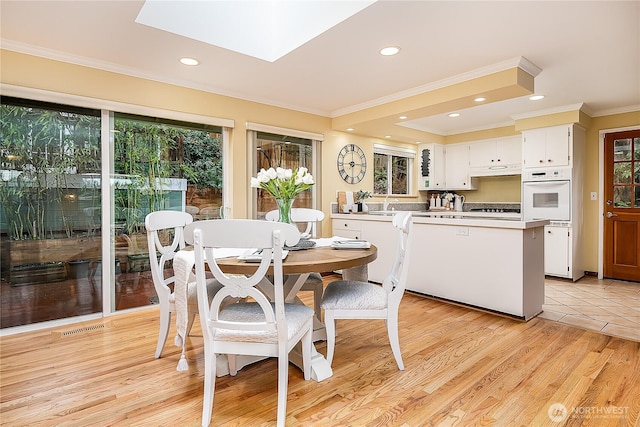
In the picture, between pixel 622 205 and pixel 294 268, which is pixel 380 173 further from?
pixel 294 268

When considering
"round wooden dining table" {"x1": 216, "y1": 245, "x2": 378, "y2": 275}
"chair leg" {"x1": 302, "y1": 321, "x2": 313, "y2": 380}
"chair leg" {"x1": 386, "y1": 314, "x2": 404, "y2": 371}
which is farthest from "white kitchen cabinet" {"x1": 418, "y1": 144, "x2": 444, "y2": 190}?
"chair leg" {"x1": 302, "y1": 321, "x2": 313, "y2": 380}

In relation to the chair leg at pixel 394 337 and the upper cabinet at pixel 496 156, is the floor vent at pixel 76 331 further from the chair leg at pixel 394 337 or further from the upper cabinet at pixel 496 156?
the upper cabinet at pixel 496 156

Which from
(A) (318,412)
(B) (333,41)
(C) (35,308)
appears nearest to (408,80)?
(B) (333,41)

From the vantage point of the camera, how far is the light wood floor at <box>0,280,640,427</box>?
68.3 inches

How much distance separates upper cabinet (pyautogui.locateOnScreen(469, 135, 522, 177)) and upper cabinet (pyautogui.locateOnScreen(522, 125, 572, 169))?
369 mm

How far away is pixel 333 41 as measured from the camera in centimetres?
265

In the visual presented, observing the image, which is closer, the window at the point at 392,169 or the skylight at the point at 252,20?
the skylight at the point at 252,20

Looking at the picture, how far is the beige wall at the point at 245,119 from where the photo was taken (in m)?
2.85

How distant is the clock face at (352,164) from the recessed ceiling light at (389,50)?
7.19 ft

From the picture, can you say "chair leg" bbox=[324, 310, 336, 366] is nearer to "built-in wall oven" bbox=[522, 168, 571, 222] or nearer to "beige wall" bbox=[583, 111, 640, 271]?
"built-in wall oven" bbox=[522, 168, 571, 222]

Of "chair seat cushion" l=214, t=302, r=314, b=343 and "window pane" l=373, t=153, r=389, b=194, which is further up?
"window pane" l=373, t=153, r=389, b=194

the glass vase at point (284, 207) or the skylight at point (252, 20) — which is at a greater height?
the skylight at point (252, 20)

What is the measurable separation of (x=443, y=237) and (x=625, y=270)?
300 cm

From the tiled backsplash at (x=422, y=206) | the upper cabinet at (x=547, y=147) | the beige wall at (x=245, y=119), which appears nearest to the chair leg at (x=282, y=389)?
the beige wall at (x=245, y=119)
